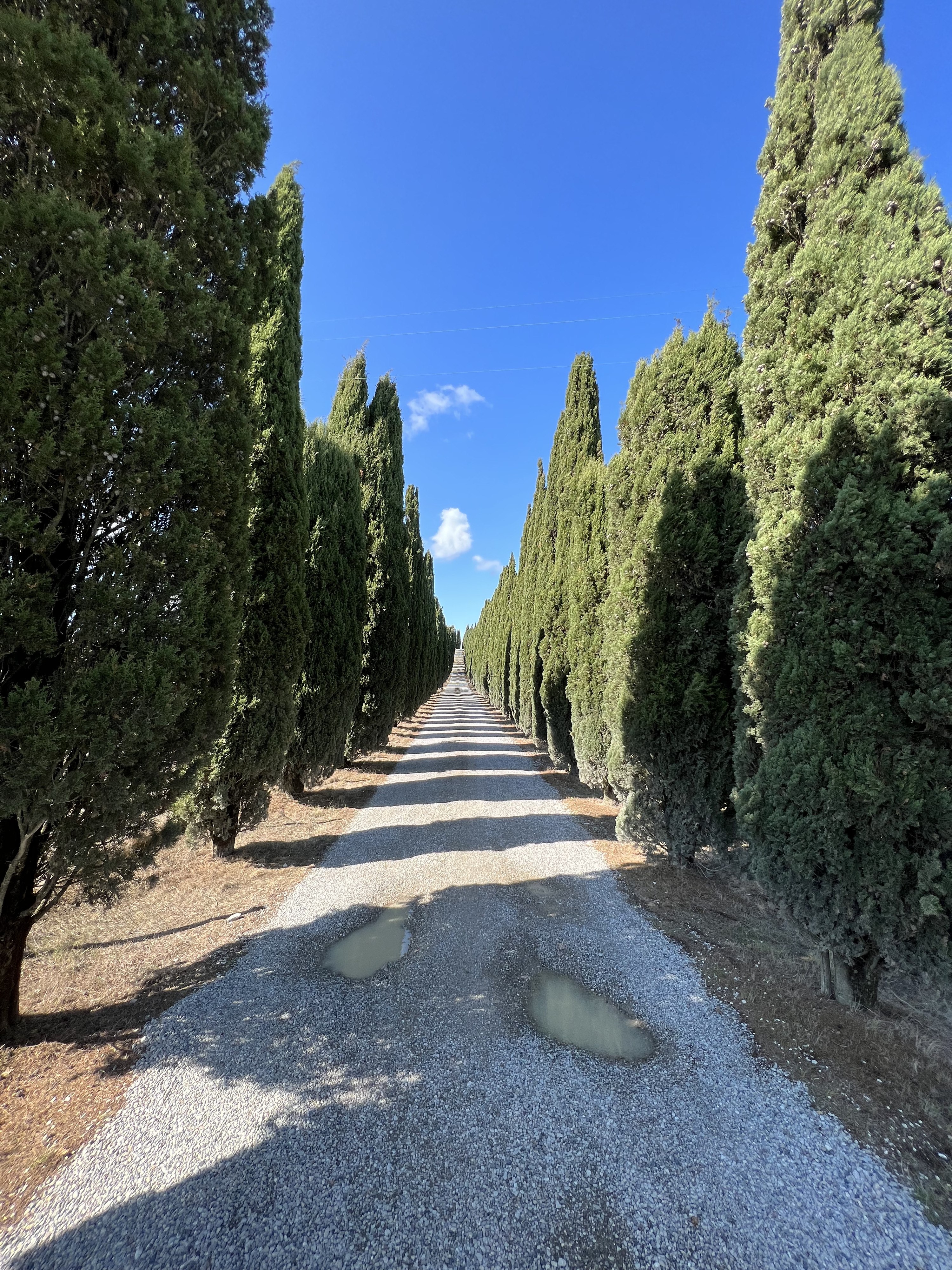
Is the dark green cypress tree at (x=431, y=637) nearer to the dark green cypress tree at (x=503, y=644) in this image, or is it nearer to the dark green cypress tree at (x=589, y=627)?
the dark green cypress tree at (x=503, y=644)

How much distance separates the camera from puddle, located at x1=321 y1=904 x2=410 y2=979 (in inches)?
148

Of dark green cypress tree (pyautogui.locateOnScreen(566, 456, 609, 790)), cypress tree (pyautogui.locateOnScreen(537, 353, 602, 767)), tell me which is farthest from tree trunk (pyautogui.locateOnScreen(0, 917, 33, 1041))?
cypress tree (pyautogui.locateOnScreen(537, 353, 602, 767))

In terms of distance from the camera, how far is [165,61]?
10.3 ft

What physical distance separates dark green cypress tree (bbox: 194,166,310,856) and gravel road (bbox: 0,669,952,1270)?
2.47m

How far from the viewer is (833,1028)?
120 inches

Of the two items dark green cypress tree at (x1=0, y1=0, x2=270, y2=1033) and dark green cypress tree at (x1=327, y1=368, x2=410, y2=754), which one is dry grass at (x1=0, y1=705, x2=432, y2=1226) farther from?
dark green cypress tree at (x1=327, y1=368, x2=410, y2=754)

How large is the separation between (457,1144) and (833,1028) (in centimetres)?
244

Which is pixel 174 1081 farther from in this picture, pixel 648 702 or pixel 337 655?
pixel 337 655

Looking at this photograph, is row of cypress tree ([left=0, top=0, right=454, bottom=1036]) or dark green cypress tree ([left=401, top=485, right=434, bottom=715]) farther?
dark green cypress tree ([left=401, top=485, right=434, bottom=715])

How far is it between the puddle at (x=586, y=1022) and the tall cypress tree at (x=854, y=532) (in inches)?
54.4

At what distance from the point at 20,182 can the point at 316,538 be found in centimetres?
669

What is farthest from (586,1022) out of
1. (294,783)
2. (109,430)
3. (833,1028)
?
(294,783)

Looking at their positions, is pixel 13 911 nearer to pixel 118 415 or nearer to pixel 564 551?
pixel 118 415

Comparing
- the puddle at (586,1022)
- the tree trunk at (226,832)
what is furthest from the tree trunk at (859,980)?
the tree trunk at (226,832)
